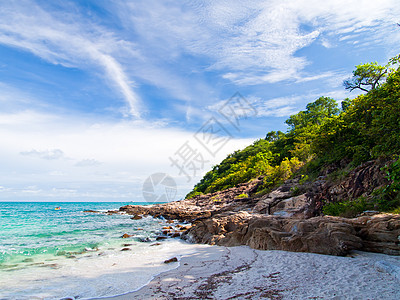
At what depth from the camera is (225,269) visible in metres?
7.81

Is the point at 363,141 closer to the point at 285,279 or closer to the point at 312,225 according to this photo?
the point at 312,225

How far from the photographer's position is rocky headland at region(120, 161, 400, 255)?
7730 mm

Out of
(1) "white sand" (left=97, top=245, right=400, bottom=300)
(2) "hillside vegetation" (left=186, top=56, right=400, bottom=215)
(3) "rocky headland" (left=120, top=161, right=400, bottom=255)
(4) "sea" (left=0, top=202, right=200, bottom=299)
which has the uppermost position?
(2) "hillside vegetation" (left=186, top=56, right=400, bottom=215)

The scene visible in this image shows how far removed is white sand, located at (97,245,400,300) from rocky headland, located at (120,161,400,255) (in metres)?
0.52

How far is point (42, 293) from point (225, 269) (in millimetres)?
5476

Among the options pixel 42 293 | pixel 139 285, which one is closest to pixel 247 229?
pixel 139 285

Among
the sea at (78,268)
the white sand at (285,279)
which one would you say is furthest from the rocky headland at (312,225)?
the sea at (78,268)

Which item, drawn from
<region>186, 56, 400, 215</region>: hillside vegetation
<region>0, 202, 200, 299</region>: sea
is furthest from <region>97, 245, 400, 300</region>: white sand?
<region>186, 56, 400, 215</region>: hillside vegetation

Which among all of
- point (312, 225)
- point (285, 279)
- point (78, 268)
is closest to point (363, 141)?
point (312, 225)

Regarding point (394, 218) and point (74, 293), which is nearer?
point (74, 293)

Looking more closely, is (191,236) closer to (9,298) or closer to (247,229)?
(247,229)

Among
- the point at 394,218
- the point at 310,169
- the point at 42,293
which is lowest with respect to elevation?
the point at 42,293

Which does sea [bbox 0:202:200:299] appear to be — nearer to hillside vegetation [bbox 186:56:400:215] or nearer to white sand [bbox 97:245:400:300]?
white sand [bbox 97:245:400:300]

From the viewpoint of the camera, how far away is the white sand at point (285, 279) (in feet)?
16.7
